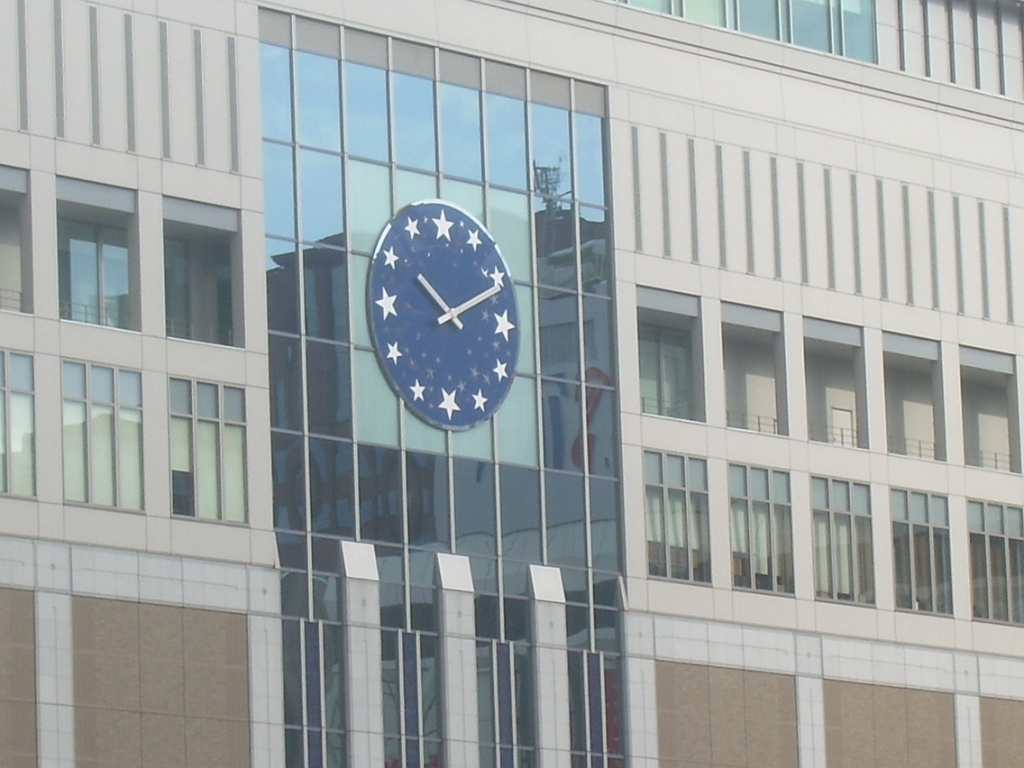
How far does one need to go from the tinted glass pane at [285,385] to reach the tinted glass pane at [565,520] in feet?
20.8

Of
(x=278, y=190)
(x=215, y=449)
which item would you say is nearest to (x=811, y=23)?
(x=278, y=190)

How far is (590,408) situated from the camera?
61750mm

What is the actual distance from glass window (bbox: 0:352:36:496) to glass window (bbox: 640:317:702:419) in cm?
1553

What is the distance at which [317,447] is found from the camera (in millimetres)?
56719

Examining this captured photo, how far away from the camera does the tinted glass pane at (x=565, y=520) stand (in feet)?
198

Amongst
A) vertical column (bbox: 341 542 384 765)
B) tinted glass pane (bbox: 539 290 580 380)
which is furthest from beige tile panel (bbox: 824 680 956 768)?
vertical column (bbox: 341 542 384 765)

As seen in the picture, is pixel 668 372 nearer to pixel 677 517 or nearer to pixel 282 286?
pixel 677 517

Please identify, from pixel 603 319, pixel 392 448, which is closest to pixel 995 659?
pixel 603 319

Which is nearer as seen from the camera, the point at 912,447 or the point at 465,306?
the point at 465,306

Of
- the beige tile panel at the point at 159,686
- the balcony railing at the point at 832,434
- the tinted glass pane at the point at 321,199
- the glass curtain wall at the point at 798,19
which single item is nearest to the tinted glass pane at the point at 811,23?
the glass curtain wall at the point at 798,19

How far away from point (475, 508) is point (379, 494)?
7.80 ft

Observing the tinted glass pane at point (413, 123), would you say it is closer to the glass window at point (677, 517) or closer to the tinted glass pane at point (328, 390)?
the tinted glass pane at point (328, 390)

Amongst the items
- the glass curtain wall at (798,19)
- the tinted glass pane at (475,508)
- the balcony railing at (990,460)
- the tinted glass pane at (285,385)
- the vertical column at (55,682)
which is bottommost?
the vertical column at (55,682)

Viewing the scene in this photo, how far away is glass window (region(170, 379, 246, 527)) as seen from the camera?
54.8 meters
